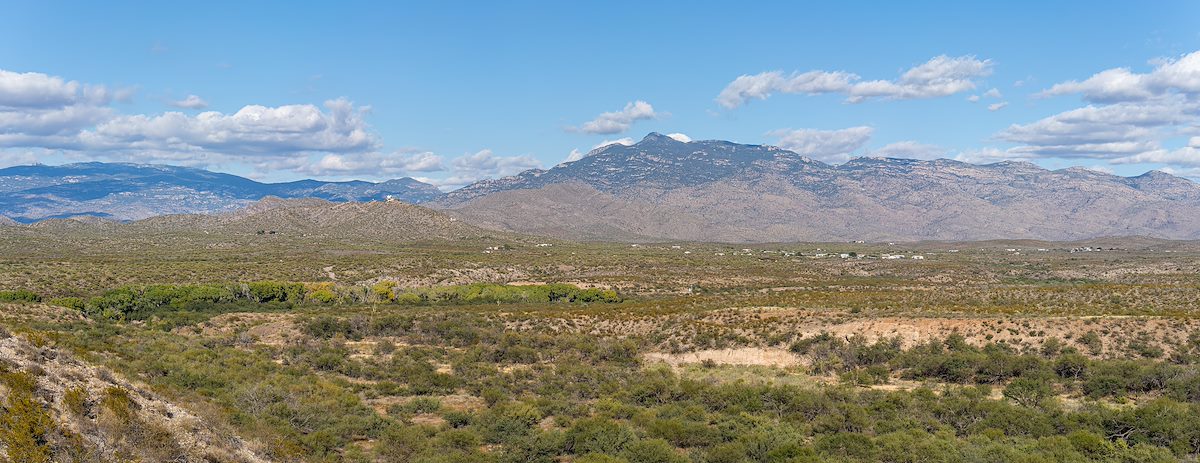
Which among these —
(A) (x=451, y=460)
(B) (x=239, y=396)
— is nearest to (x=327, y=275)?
(B) (x=239, y=396)

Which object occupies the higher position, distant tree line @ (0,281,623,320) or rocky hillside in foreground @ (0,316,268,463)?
rocky hillside in foreground @ (0,316,268,463)

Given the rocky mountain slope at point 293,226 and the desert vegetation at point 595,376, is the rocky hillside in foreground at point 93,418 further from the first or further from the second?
the rocky mountain slope at point 293,226

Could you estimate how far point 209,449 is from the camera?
15.7m

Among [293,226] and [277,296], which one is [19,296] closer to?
[277,296]

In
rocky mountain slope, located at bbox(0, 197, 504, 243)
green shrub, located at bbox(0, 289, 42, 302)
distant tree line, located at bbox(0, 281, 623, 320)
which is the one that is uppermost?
rocky mountain slope, located at bbox(0, 197, 504, 243)

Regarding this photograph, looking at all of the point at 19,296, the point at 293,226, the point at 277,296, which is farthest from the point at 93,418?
the point at 293,226

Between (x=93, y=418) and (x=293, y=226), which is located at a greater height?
(x=93, y=418)

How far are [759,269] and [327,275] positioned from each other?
51399mm

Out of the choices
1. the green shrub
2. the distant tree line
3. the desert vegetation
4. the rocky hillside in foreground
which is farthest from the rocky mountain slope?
the rocky hillside in foreground

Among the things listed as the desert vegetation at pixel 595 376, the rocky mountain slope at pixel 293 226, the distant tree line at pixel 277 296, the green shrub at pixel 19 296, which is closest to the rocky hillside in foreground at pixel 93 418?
the desert vegetation at pixel 595 376

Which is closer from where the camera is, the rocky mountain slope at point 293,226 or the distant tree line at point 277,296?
the distant tree line at point 277,296

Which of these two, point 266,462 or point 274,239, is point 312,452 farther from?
point 274,239

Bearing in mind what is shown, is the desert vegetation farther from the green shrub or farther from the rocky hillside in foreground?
the green shrub

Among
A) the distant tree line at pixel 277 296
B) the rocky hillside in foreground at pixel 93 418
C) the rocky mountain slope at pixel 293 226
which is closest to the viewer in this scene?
the rocky hillside in foreground at pixel 93 418
